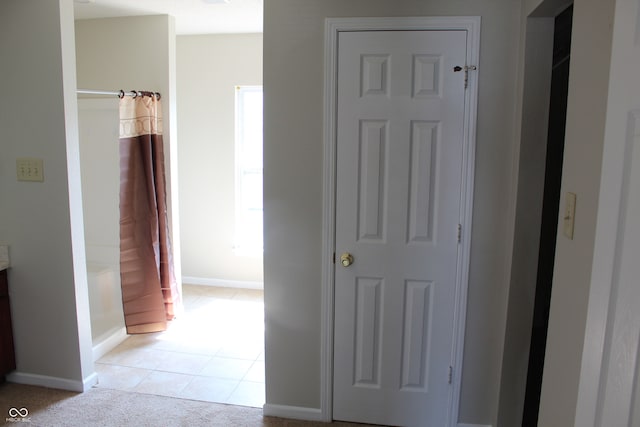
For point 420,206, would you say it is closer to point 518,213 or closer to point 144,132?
point 518,213

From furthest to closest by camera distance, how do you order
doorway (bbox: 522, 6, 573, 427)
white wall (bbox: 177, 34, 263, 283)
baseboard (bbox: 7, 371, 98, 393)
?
white wall (bbox: 177, 34, 263, 283), baseboard (bbox: 7, 371, 98, 393), doorway (bbox: 522, 6, 573, 427)

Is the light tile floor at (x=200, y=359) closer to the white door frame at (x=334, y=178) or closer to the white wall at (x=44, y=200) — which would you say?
the white wall at (x=44, y=200)

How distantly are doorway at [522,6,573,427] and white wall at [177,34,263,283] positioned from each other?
8.94 ft

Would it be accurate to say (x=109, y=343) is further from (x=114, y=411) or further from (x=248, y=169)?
(x=248, y=169)

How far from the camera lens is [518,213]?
2.09 metres

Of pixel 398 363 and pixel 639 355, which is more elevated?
pixel 639 355

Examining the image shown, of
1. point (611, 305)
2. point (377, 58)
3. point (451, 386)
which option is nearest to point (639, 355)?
point (611, 305)

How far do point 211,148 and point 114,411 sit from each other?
2.57 meters

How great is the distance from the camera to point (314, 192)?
7.58ft

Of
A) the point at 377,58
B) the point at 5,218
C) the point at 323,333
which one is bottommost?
the point at 323,333

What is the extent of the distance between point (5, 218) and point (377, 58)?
227 centimetres

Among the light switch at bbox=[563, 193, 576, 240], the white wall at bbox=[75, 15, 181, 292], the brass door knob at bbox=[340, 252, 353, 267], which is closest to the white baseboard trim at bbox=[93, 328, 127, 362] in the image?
the white wall at bbox=[75, 15, 181, 292]

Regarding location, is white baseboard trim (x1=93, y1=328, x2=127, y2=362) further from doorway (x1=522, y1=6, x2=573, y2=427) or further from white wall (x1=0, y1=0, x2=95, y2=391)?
doorway (x1=522, y1=6, x2=573, y2=427)

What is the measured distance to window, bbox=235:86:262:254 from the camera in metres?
4.34
